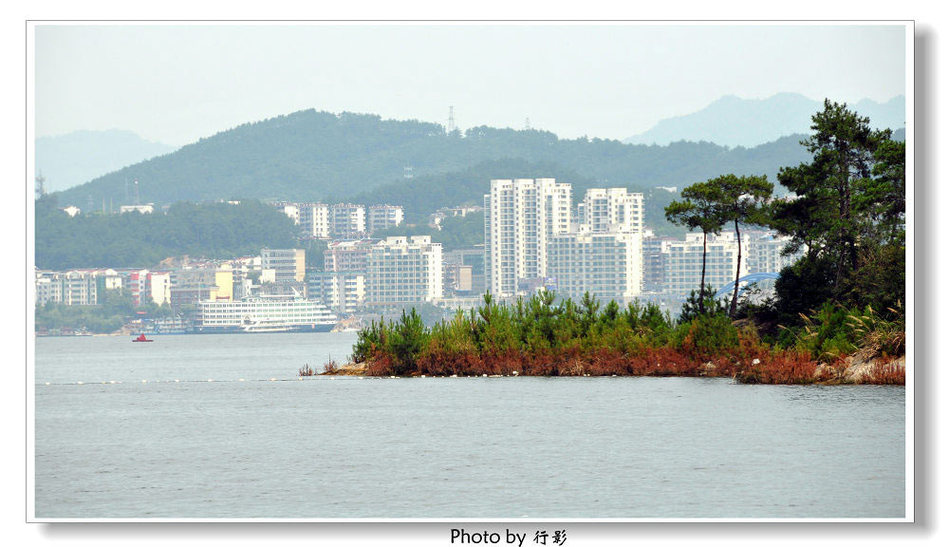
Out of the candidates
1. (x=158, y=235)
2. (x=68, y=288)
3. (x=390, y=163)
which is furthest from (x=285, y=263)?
(x=68, y=288)

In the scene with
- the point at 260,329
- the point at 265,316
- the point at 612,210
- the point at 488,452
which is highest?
the point at 612,210

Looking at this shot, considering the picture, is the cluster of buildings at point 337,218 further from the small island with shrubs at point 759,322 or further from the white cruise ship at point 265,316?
the small island with shrubs at point 759,322

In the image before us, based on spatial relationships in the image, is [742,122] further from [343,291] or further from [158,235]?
[343,291]

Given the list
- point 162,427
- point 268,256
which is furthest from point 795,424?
point 268,256

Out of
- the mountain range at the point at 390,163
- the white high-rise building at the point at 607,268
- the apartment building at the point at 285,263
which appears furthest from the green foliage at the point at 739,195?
the apartment building at the point at 285,263

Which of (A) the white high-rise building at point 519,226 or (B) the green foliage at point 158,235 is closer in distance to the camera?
(B) the green foliage at point 158,235

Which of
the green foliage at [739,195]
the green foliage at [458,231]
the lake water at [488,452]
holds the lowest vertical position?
the lake water at [488,452]
